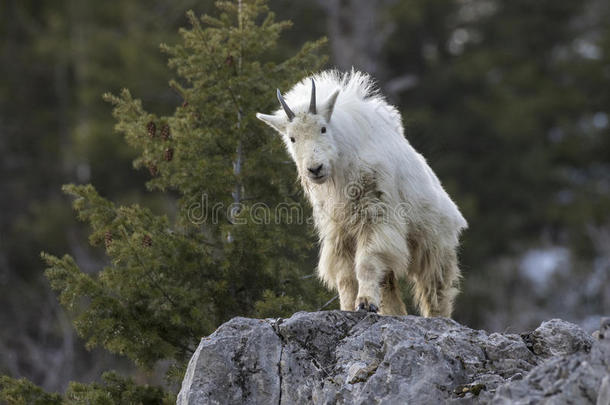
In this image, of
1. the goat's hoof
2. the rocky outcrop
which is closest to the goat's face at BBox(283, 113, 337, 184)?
the goat's hoof

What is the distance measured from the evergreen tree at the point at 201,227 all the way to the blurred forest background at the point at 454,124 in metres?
11.5

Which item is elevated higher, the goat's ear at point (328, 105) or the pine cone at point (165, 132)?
the pine cone at point (165, 132)

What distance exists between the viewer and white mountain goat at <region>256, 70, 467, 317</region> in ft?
24.8

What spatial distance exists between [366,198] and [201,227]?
2145 mm

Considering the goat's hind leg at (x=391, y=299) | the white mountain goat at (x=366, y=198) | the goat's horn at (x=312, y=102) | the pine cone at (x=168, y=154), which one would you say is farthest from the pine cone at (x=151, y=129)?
the goat's hind leg at (x=391, y=299)

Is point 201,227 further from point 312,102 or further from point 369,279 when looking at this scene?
point 369,279

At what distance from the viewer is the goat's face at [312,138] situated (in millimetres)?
7348

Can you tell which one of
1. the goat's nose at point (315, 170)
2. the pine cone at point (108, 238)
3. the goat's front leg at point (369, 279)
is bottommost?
the goat's front leg at point (369, 279)

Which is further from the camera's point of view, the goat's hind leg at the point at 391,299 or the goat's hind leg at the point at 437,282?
the goat's hind leg at the point at 437,282

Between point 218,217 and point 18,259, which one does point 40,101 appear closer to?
point 18,259

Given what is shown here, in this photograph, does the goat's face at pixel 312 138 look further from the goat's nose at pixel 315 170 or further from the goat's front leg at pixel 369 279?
the goat's front leg at pixel 369 279

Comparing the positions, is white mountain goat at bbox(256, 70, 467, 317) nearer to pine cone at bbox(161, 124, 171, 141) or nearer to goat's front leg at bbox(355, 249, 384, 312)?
goat's front leg at bbox(355, 249, 384, 312)

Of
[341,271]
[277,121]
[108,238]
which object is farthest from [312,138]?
[108,238]

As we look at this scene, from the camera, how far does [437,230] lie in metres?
8.30
